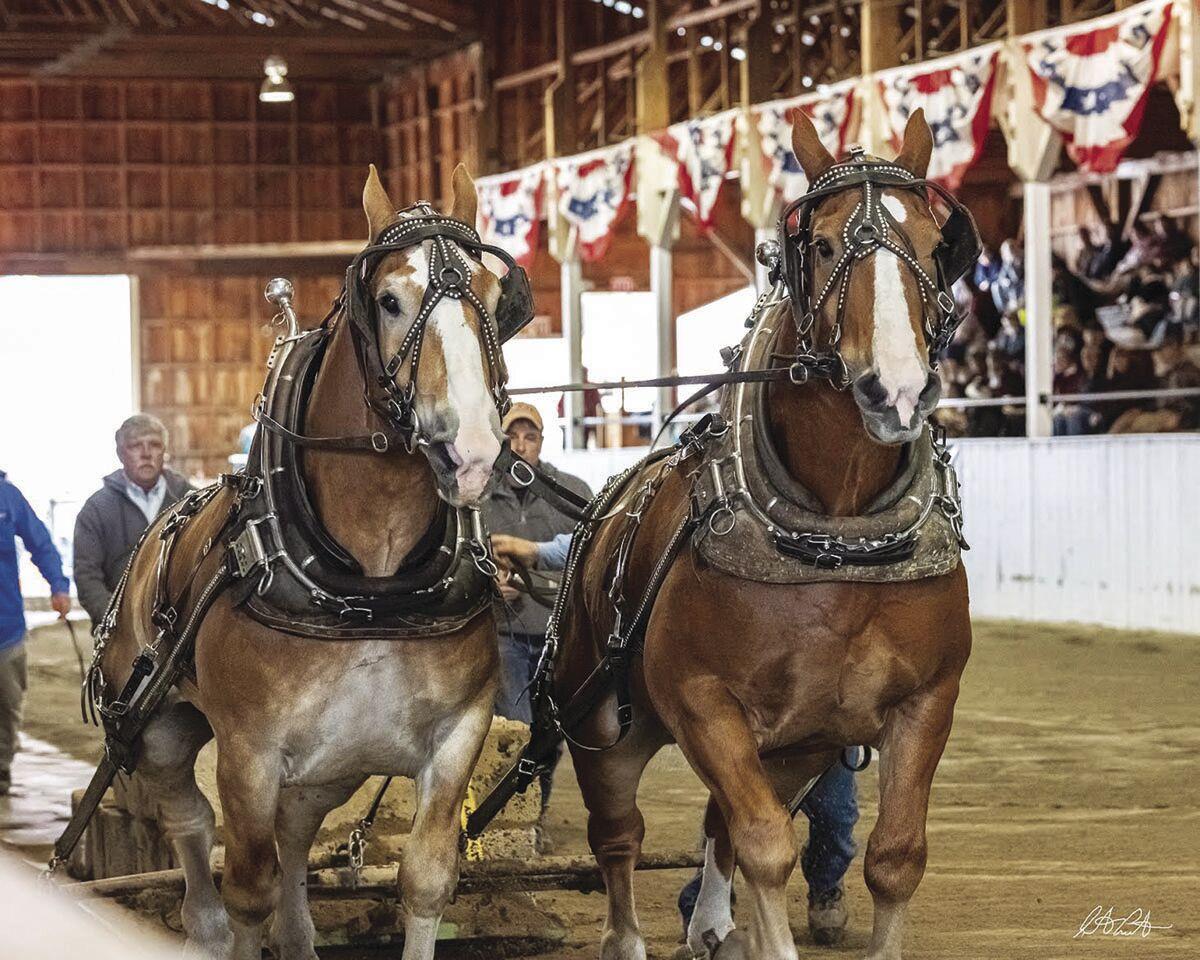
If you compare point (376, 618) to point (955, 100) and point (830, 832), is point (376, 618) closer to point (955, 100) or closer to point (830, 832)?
point (830, 832)

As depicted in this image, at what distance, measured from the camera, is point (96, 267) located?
27.4 m

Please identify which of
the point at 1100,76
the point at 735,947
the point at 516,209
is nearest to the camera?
the point at 735,947

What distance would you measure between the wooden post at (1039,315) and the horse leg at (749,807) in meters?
11.9

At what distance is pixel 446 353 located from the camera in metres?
3.86

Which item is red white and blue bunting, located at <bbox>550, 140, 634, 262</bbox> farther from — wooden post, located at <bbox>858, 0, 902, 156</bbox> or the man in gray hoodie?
the man in gray hoodie

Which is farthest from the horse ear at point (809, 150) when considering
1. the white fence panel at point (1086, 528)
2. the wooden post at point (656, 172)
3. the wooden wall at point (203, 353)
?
the wooden wall at point (203, 353)

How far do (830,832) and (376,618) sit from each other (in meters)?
1.94

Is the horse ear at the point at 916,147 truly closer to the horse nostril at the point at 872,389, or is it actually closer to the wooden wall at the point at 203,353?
the horse nostril at the point at 872,389

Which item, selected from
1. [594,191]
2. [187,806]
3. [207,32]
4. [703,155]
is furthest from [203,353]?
[187,806]

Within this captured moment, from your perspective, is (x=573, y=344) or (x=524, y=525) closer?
(x=524, y=525)

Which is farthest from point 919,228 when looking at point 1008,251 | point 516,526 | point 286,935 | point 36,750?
point 1008,251

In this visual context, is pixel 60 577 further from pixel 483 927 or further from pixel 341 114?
pixel 341 114

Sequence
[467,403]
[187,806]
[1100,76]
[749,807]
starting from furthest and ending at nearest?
[1100,76] → [187,806] → [749,807] → [467,403]

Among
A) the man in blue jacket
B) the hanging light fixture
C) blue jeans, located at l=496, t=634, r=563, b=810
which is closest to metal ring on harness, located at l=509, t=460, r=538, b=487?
blue jeans, located at l=496, t=634, r=563, b=810
